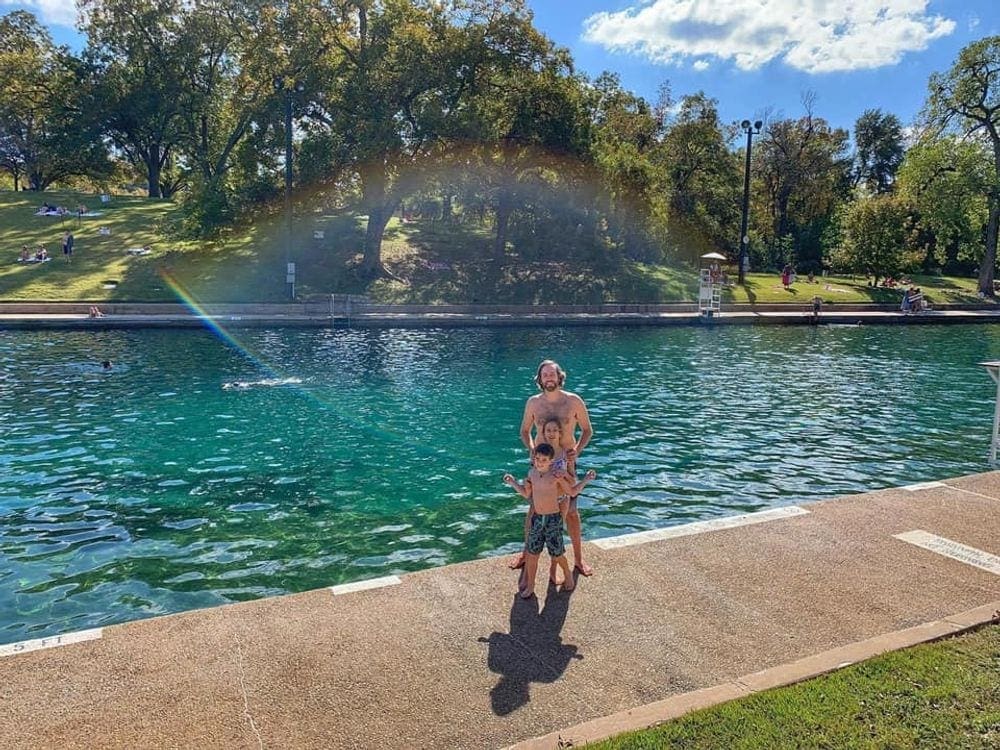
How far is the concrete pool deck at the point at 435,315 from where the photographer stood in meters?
29.2

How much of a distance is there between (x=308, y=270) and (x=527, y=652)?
37.4 m

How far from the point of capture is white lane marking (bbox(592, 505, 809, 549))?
24.6ft

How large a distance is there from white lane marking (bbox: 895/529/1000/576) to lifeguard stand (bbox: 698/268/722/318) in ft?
95.1

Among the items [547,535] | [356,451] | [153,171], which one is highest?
[153,171]

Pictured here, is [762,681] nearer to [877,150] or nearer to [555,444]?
[555,444]

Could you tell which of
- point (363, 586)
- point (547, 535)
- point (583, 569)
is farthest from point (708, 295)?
point (363, 586)

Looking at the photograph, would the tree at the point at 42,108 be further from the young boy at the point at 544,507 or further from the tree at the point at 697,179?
the young boy at the point at 544,507

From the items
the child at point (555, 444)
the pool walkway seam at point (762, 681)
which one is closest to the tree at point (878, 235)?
the pool walkway seam at point (762, 681)

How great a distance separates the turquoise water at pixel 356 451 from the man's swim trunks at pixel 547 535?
8.93ft

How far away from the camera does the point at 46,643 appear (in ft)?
17.9

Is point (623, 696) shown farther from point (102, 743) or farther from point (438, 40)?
point (438, 40)

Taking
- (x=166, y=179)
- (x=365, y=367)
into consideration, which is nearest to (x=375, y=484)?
(x=365, y=367)

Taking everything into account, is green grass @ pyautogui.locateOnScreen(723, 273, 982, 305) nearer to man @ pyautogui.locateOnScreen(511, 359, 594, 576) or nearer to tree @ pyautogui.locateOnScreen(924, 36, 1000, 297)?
tree @ pyautogui.locateOnScreen(924, 36, 1000, 297)

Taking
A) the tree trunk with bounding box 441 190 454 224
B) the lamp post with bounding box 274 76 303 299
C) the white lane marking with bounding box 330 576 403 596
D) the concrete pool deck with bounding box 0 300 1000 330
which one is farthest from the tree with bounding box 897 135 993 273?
the white lane marking with bounding box 330 576 403 596
